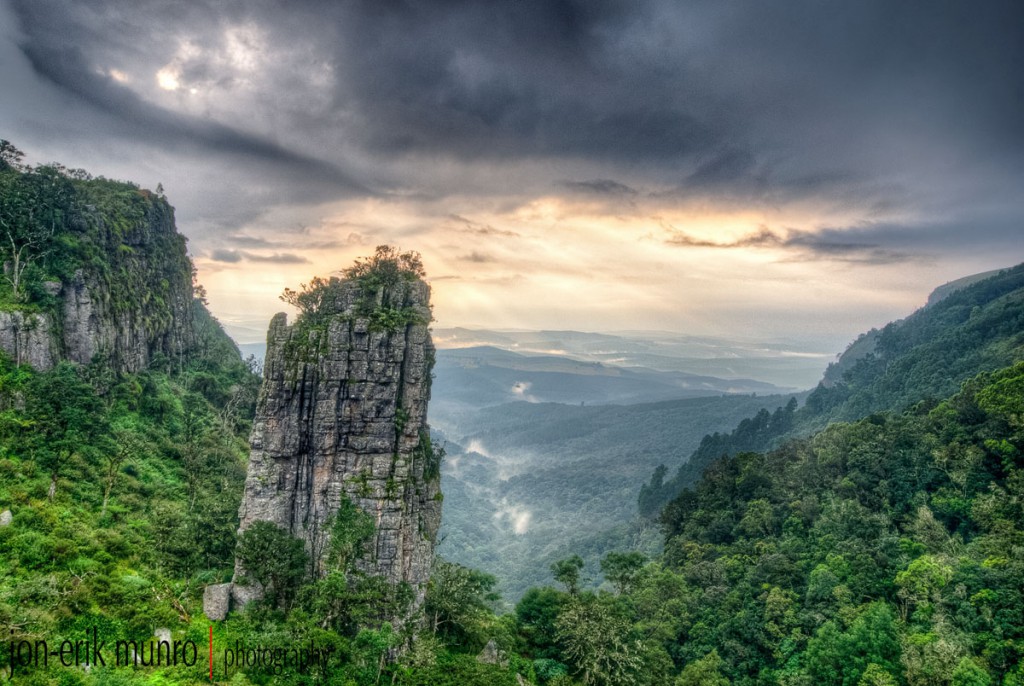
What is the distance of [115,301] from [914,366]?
140 metres

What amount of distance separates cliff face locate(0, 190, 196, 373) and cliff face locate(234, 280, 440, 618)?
27396mm

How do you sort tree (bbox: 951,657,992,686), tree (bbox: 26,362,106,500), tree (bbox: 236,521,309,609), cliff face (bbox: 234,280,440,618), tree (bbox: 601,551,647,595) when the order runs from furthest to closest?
tree (bbox: 601,551,647,595) < tree (bbox: 26,362,106,500) < cliff face (bbox: 234,280,440,618) < tree (bbox: 236,521,309,609) < tree (bbox: 951,657,992,686)

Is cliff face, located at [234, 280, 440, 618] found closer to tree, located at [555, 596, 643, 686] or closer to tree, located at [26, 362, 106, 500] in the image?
tree, located at [555, 596, 643, 686]

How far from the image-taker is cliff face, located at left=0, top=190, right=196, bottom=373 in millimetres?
47281

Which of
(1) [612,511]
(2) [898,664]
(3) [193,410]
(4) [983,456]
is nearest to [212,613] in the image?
(3) [193,410]

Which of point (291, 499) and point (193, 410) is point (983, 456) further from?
point (193, 410)

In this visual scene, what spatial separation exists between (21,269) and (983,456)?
95503 millimetres

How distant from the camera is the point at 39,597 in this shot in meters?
25.1

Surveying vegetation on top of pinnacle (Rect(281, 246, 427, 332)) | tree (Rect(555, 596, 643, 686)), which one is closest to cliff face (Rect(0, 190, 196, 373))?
vegetation on top of pinnacle (Rect(281, 246, 427, 332))

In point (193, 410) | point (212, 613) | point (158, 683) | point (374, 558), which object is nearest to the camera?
point (158, 683)

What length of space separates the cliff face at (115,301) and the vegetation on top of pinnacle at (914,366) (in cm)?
10524

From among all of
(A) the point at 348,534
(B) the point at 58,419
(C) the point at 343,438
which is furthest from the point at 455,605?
(B) the point at 58,419

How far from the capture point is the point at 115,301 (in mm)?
62156

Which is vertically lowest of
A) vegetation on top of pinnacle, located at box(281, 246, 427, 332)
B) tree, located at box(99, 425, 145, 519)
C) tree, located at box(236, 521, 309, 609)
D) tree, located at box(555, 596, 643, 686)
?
tree, located at box(555, 596, 643, 686)
